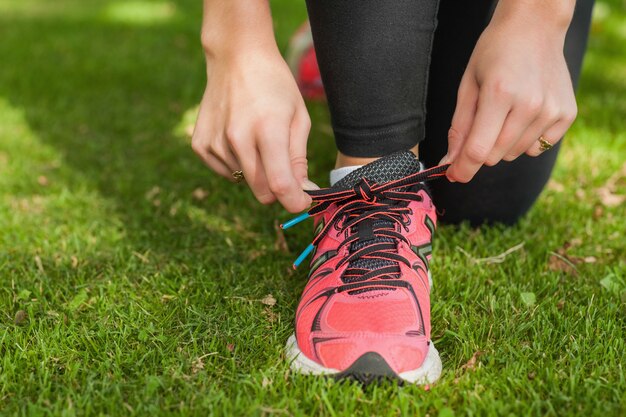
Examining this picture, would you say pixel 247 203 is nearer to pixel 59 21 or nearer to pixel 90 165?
pixel 90 165

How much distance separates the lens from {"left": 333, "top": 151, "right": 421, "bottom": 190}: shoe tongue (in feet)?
5.28

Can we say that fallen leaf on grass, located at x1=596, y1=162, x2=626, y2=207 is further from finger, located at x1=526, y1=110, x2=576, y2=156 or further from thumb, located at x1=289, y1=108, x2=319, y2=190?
thumb, located at x1=289, y1=108, x2=319, y2=190

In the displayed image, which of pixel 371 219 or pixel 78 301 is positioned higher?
pixel 371 219

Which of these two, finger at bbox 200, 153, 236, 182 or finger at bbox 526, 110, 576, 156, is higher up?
finger at bbox 526, 110, 576, 156

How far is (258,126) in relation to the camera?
4.32ft

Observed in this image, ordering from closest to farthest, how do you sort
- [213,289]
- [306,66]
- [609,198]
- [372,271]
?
[372,271] → [213,289] → [609,198] → [306,66]

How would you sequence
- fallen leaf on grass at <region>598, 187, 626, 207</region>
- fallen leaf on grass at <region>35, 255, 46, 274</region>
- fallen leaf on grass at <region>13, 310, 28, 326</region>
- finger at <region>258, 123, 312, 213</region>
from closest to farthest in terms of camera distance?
finger at <region>258, 123, 312, 213</region> < fallen leaf on grass at <region>13, 310, 28, 326</region> < fallen leaf on grass at <region>35, 255, 46, 274</region> < fallen leaf on grass at <region>598, 187, 626, 207</region>

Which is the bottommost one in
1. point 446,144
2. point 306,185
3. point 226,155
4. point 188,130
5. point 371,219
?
point 188,130

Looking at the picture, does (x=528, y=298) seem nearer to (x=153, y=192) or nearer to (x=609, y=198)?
(x=609, y=198)

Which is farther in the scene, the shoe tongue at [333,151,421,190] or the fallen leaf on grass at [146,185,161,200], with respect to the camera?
the fallen leaf on grass at [146,185,161,200]

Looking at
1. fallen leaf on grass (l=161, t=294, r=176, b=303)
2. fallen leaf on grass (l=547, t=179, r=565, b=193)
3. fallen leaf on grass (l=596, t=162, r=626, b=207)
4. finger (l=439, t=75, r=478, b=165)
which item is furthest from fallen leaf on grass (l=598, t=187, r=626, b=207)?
fallen leaf on grass (l=161, t=294, r=176, b=303)

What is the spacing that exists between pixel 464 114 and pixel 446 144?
69 centimetres

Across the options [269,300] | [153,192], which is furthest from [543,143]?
[153,192]

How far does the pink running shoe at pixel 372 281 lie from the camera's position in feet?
4.54
